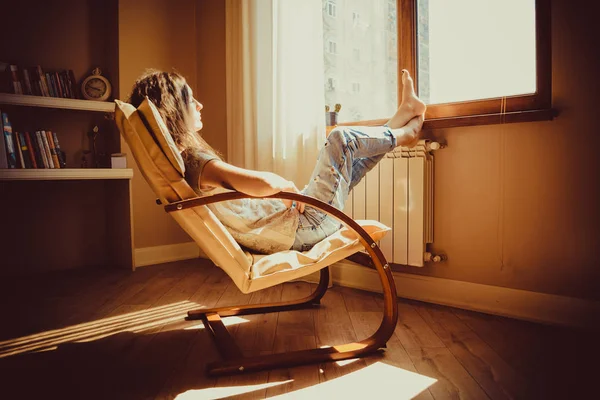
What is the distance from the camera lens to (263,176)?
1.41 metres

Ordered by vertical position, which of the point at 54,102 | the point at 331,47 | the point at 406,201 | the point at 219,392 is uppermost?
the point at 331,47

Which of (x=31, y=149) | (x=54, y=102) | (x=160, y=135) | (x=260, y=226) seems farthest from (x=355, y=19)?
(x=31, y=149)

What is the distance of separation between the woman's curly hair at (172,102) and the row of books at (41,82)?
160 centimetres

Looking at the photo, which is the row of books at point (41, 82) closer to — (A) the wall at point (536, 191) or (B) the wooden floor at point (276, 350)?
(B) the wooden floor at point (276, 350)

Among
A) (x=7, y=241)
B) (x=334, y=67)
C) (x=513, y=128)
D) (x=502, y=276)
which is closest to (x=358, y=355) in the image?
(x=502, y=276)

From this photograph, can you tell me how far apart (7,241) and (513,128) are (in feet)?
10.1

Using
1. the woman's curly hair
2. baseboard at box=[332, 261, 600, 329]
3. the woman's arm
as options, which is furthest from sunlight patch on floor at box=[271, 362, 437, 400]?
the woman's curly hair

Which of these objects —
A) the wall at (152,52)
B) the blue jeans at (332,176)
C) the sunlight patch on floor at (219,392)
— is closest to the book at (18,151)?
the wall at (152,52)

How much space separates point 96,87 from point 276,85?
4.55 feet

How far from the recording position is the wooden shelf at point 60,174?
2479mm

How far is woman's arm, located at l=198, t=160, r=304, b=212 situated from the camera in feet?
4.59

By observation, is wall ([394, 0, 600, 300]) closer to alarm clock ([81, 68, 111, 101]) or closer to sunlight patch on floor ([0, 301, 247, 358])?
sunlight patch on floor ([0, 301, 247, 358])

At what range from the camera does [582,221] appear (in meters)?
1.70

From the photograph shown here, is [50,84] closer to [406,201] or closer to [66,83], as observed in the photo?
[66,83]
